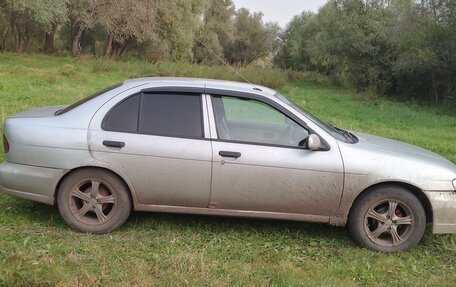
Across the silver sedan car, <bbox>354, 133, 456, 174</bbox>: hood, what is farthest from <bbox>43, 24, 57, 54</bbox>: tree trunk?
<bbox>354, 133, 456, 174</bbox>: hood

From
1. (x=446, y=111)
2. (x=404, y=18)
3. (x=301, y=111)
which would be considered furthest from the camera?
(x=404, y=18)

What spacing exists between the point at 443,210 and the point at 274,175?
168 cm

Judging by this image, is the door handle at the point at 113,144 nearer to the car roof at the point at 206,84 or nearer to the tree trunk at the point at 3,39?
the car roof at the point at 206,84

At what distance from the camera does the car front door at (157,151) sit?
4.55m

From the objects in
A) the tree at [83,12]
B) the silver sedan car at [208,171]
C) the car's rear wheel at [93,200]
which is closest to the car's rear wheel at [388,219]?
the silver sedan car at [208,171]

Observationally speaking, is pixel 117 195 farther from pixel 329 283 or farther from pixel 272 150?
pixel 329 283

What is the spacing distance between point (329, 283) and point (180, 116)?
2110mm

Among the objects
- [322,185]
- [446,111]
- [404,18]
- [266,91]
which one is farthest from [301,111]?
[404,18]

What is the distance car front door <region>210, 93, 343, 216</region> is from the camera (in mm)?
4539

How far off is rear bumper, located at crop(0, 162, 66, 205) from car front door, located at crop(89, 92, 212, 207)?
50cm

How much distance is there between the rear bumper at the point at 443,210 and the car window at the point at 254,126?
1388mm

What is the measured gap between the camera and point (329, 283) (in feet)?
12.9

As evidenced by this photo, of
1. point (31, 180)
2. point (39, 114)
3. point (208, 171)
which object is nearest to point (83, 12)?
point (39, 114)

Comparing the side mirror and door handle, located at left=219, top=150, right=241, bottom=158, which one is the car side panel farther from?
the side mirror
